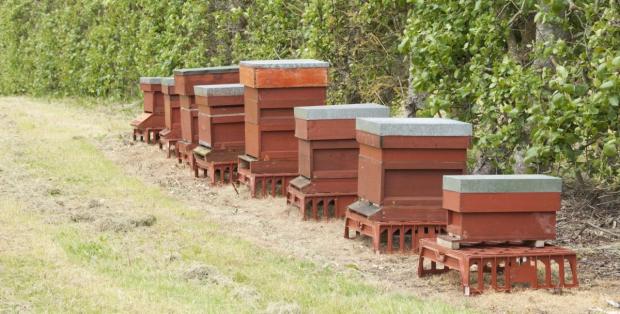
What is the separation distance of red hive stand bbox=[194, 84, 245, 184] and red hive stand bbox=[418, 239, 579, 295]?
5460 mm

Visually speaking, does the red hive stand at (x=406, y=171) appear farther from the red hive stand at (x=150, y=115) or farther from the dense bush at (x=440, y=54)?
the red hive stand at (x=150, y=115)

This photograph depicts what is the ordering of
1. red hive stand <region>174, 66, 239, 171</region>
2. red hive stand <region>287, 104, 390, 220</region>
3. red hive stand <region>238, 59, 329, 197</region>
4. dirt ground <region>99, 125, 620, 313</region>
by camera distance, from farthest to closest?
1. red hive stand <region>174, 66, 239, 171</region>
2. red hive stand <region>238, 59, 329, 197</region>
3. red hive stand <region>287, 104, 390, 220</region>
4. dirt ground <region>99, 125, 620, 313</region>

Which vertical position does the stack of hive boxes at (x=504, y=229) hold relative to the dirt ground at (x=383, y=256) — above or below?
above

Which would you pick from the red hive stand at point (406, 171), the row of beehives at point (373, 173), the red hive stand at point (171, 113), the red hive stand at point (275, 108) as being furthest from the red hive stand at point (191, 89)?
the red hive stand at point (406, 171)

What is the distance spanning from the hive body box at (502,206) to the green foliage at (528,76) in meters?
0.57

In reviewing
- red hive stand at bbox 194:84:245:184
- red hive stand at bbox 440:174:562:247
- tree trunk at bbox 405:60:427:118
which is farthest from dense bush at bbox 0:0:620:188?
red hive stand at bbox 194:84:245:184

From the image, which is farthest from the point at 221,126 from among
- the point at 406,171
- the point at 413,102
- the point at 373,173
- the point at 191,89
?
the point at 406,171

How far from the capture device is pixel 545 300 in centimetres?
746

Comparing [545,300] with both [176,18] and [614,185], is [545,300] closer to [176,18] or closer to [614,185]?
[614,185]

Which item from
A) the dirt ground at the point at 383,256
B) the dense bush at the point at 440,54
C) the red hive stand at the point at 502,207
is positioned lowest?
the dirt ground at the point at 383,256

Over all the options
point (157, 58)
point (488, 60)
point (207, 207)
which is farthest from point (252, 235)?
point (157, 58)

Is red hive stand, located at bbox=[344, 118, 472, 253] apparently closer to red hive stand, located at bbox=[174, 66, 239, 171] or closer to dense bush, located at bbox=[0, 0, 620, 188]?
dense bush, located at bbox=[0, 0, 620, 188]

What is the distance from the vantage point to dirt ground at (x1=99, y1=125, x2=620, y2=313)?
24.6 ft

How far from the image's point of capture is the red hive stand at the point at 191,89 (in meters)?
14.3
